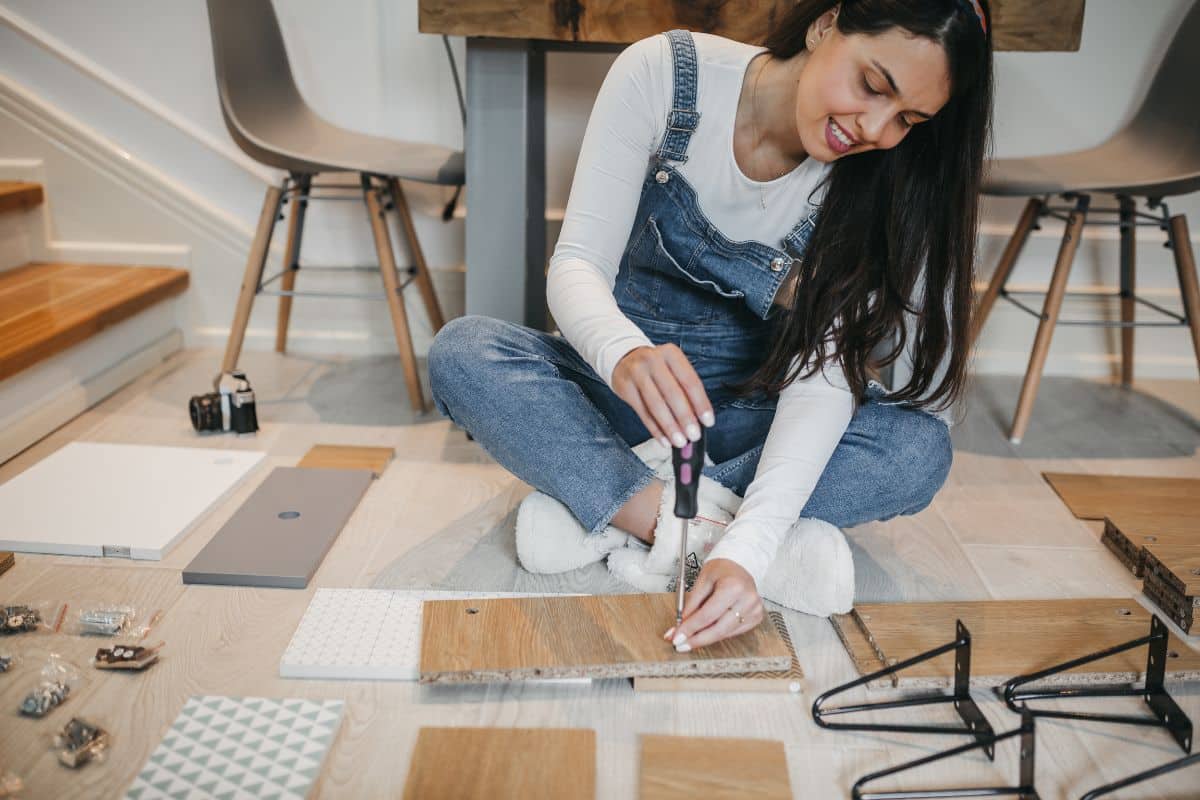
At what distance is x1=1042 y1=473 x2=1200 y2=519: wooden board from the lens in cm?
177

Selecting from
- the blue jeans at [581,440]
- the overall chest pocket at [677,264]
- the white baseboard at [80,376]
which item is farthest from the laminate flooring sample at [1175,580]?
the white baseboard at [80,376]

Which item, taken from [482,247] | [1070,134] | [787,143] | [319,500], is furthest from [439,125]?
[1070,134]

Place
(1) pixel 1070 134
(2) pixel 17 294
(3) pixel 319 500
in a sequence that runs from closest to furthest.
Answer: (3) pixel 319 500 < (2) pixel 17 294 < (1) pixel 1070 134

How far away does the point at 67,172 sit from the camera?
8.34 ft

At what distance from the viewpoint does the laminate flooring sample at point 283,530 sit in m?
1.46

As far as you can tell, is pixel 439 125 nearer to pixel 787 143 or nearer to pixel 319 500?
pixel 319 500

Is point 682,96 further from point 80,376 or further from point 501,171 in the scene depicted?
point 80,376

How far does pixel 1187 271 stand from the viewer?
2180mm

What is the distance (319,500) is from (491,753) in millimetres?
736

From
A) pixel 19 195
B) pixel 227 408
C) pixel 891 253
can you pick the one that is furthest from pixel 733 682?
pixel 19 195

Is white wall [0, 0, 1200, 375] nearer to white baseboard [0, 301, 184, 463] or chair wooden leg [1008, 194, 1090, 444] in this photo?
white baseboard [0, 301, 184, 463]

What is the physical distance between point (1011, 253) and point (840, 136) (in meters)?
1.31

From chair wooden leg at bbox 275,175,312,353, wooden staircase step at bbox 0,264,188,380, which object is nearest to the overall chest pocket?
chair wooden leg at bbox 275,175,312,353

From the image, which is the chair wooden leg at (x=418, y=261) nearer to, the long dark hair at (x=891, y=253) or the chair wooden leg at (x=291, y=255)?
the chair wooden leg at (x=291, y=255)
